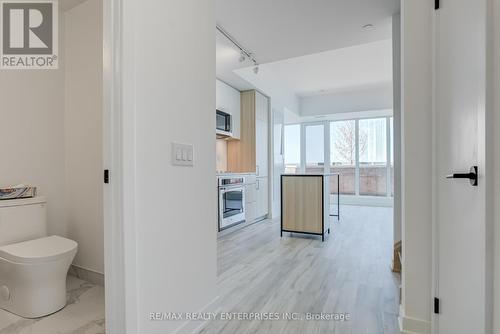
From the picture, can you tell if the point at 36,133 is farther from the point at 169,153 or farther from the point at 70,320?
the point at 169,153

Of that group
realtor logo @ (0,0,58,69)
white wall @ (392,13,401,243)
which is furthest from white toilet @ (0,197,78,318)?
white wall @ (392,13,401,243)

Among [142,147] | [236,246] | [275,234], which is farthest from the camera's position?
[275,234]

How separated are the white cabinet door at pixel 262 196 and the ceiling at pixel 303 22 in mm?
2301

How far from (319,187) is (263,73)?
253 cm

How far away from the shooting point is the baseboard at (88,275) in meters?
2.28

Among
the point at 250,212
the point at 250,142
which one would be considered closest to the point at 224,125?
the point at 250,142

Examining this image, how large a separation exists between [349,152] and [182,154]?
260 inches

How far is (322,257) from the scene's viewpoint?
2.85 metres

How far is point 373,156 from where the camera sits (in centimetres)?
706

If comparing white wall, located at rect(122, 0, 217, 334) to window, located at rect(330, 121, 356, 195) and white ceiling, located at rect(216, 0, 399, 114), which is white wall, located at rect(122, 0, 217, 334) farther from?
window, located at rect(330, 121, 356, 195)

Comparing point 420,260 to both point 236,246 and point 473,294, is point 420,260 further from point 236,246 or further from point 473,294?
point 236,246

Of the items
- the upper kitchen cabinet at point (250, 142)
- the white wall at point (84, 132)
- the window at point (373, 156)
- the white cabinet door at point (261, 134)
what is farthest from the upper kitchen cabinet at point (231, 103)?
the window at point (373, 156)

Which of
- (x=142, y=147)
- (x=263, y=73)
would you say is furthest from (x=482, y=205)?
(x=263, y=73)

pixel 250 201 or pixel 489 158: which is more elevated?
pixel 489 158
